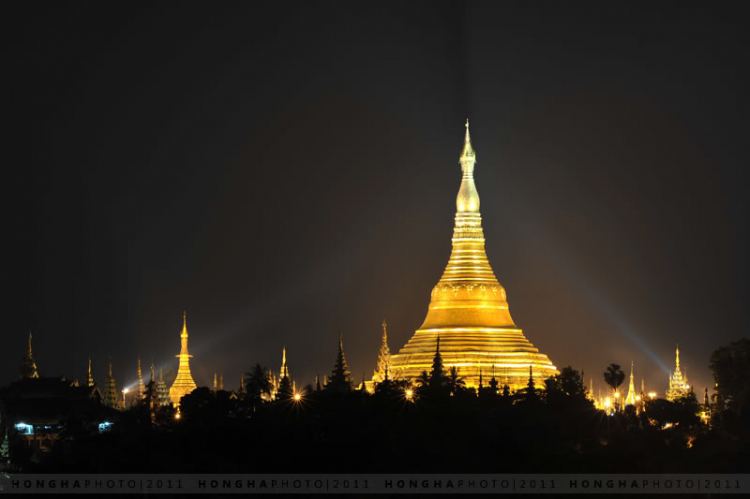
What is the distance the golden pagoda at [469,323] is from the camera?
Answer: 462 feet

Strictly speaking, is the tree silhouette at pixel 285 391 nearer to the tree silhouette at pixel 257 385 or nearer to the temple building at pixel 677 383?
the tree silhouette at pixel 257 385

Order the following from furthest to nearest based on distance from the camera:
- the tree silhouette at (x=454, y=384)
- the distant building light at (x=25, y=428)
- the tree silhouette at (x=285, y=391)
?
the distant building light at (x=25, y=428) → the tree silhouette at (x=454, y=384) → the tree silhouette at (x=285, y=391)

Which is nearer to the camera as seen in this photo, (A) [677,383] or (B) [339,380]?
(B) [339,380]

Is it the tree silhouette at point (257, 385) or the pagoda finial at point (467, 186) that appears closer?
the tree silhouette at point (257, 385)

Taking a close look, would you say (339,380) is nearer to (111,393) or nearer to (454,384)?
(454,384)

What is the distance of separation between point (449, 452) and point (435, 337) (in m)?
45.5

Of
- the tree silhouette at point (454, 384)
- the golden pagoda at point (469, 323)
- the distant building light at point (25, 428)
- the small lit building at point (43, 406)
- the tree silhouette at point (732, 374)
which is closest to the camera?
the tree silhouette at point (454, 384)

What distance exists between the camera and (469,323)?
474ft

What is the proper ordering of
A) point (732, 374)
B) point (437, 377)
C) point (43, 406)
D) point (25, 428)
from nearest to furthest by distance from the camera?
point (437, 377), point (732, 374), point (25, 428), point (43, 406)

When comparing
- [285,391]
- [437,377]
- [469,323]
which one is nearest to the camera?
[285,391]

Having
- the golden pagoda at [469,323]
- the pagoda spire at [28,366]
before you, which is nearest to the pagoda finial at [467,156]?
the golden pagoda at [469,323]

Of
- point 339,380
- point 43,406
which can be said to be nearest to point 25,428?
point 43,406

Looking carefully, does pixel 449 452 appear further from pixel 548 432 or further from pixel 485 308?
pixel 485 308

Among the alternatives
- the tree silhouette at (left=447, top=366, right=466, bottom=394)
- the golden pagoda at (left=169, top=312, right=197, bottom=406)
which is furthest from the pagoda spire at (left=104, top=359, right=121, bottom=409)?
the tree silhouette at (left=447, top=366, right=466, bottom=394)
